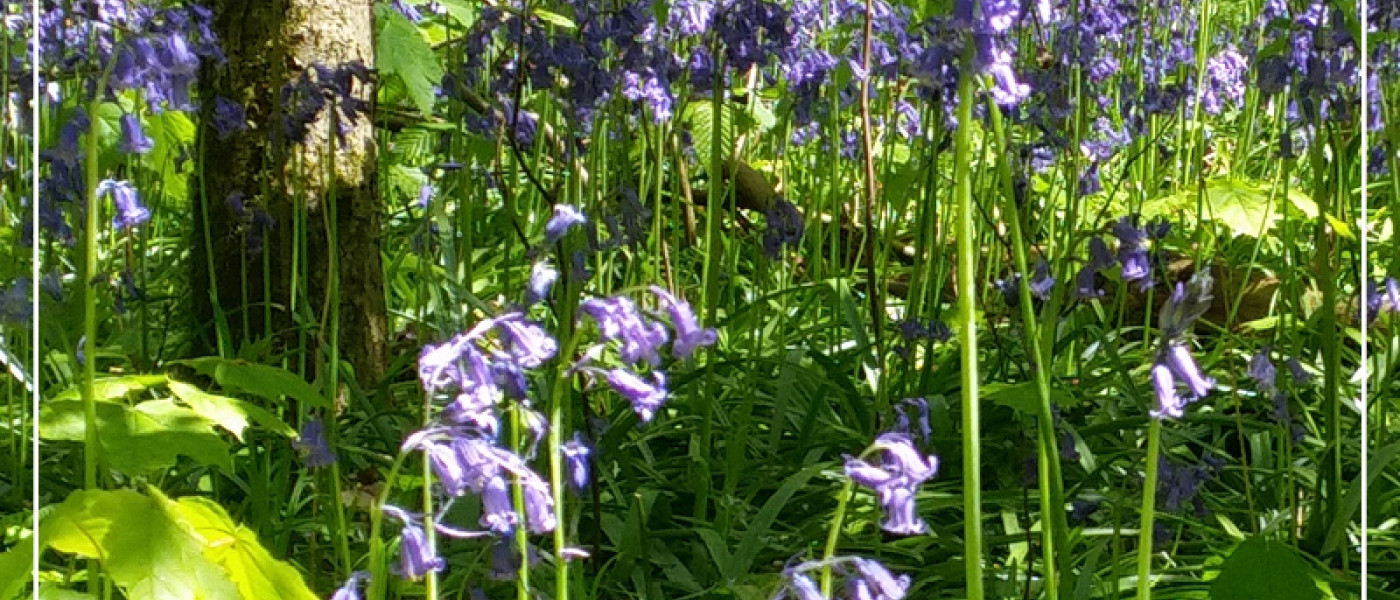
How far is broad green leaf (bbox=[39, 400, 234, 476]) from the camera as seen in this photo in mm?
1720

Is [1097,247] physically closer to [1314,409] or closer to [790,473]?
[790,473]

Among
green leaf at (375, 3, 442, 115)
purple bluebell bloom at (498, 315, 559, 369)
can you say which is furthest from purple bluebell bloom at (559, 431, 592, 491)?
green leaf at (375, 3, 442, 115)

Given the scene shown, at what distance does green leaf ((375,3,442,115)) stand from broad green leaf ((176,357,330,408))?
0.85 m

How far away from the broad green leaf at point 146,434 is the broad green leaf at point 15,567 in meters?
0.28

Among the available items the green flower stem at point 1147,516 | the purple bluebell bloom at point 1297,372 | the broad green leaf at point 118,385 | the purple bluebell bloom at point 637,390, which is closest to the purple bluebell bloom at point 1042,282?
the purple bluebell bloom at point 1297,372

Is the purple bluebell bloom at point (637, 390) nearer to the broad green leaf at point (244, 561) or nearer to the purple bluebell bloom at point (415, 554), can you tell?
the purple bluebell bloom at point (415, 554)

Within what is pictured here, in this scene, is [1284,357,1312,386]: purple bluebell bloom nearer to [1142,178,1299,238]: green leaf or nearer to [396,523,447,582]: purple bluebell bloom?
[1142,178,1299,238]: green leaf

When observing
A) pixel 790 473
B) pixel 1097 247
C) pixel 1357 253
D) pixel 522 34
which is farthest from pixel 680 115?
pixel 1357 253

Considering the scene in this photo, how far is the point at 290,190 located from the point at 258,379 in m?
1.27

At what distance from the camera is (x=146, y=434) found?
1.77 metres

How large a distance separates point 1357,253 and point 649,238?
1.79 meters

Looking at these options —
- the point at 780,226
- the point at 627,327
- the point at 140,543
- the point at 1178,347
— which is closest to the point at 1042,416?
the point at 1178,347

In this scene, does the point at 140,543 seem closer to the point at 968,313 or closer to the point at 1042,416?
the point at 968,313

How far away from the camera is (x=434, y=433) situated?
134cm
